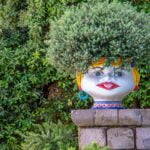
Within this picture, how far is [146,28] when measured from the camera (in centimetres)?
409

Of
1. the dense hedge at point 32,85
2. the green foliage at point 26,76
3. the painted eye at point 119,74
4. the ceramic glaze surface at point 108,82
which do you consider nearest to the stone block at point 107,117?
the ceramic glaze surface at point 108,82

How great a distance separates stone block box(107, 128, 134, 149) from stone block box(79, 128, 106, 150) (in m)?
0.04

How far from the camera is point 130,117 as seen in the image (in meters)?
4.02

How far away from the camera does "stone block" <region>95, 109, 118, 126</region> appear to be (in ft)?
13.2

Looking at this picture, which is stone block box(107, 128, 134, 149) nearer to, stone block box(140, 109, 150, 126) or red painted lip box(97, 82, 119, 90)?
stone block box(140, 109, 150, 126)

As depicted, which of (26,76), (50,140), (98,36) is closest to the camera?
(98,36)

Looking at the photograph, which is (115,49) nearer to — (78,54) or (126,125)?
(78,54)

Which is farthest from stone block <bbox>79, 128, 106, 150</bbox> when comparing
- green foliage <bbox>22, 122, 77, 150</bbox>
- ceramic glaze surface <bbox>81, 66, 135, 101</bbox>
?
ceramic glaze surface <bbox>81, 66, 135, 101</bbox>

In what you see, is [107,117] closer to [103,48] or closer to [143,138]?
[143,138]

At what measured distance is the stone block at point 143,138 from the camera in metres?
4.05

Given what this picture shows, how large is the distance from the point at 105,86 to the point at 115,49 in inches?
11.1

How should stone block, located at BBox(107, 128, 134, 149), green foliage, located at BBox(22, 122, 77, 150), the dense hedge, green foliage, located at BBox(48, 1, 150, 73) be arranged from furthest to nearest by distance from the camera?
the dense hedge
green foliage, located at BBox(22, 122, 77, 150)
stone block, located at BBox(107, 128, 134, 149)
green foliage, located at BBox(48, 1, 150, 73)

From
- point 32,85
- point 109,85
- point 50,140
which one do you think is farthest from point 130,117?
point 32,85

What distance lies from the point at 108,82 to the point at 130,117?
28 cm
